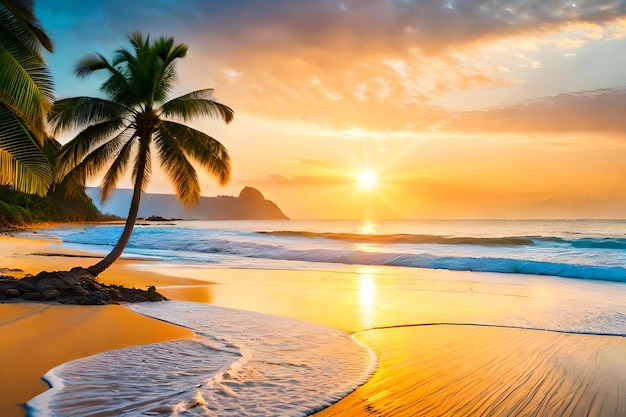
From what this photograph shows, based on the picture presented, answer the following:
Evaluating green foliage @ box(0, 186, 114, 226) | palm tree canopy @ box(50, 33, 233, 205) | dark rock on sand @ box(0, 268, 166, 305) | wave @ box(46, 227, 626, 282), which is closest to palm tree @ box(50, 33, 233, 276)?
palm tree canopy @ box(50, 33, 233, 205)

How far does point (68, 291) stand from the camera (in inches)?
378

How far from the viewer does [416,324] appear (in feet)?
27.5

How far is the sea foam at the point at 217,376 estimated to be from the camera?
4.11 meters

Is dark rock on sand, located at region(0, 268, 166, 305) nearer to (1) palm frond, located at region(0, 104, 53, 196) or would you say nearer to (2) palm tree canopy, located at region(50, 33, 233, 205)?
(1) palm frond, located at region(0, 104, 53, 196)

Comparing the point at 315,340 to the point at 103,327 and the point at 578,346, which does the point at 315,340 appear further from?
the point at 578,346

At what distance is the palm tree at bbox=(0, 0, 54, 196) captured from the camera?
28.8 ft

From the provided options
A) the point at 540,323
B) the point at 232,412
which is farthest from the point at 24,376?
the point at 540,323

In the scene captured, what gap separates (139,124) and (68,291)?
5.88m

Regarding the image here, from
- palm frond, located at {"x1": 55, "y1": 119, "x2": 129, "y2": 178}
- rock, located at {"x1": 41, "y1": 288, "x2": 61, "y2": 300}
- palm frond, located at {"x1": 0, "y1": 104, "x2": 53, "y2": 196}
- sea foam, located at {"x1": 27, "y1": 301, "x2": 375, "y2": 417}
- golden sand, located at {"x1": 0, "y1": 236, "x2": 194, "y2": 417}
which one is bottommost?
golden sand, located at {"x1": 0, "y1": 236, "x2": 194, "y2": 417}

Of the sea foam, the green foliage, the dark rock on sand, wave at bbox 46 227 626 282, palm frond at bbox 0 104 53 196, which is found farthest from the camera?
the green foliage

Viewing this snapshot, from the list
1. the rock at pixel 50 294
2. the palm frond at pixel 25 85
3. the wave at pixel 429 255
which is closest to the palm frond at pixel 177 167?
the palm frond at pixel 25 85

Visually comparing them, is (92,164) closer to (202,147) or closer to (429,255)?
(202,147)

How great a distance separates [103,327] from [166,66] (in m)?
9.06

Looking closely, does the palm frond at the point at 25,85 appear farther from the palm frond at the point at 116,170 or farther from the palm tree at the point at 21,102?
the palm frond at the point at 116,170
